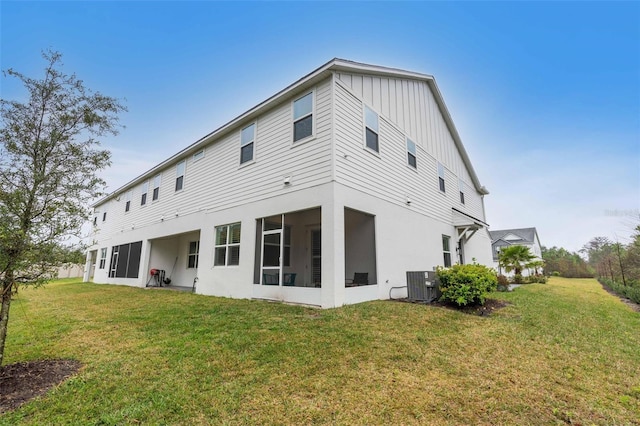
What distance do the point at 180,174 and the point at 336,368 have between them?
13101mm

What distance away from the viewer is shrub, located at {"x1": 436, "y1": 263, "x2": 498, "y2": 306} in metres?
7.34

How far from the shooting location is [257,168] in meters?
9.54

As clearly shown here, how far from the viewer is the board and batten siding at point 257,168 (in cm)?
781

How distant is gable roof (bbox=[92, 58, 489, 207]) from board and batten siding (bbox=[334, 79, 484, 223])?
53 centimetres

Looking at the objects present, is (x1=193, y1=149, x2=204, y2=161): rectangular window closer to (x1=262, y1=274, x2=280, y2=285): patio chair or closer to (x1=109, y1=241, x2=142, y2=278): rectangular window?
(x1=109, y1=241, x2=142, y2=278): rectangular window

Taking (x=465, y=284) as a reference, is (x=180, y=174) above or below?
above

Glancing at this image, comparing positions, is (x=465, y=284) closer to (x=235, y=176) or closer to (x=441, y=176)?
(x=441, y=176)

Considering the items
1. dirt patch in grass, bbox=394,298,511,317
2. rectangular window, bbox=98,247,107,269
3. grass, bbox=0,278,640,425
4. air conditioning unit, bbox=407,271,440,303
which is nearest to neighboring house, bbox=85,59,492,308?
air conditioning unit, bbox=407,271,440,303

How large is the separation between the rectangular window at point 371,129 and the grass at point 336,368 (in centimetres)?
513

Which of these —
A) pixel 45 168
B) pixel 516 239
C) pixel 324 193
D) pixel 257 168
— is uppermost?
pixel 516 239

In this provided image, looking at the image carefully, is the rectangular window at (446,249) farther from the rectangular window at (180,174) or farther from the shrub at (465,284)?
the rectangular window at (180,174)

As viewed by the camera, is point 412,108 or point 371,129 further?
point 412,108

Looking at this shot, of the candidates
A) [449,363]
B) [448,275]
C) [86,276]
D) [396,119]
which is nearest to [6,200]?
[449,363]

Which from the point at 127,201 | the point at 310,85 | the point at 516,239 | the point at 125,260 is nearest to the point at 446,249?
the point at 310,85
